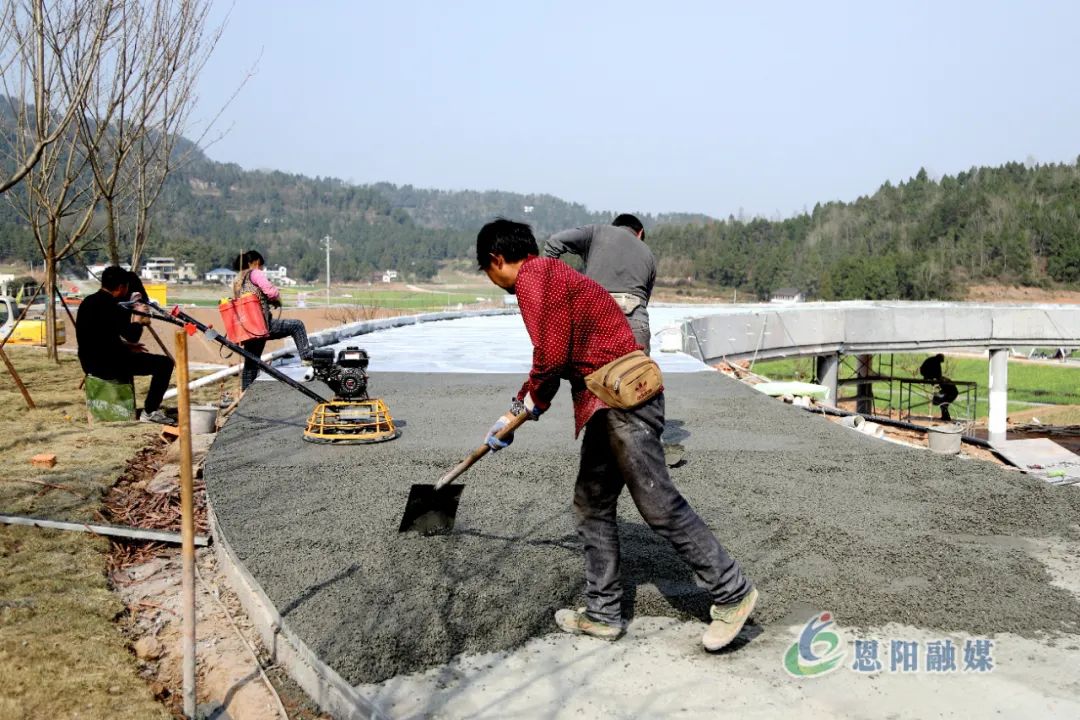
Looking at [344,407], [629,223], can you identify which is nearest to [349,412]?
[344,407]

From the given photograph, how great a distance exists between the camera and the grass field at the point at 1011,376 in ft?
155

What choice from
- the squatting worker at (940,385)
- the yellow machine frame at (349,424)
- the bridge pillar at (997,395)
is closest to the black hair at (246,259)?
the yellow machine frame at (349,424)

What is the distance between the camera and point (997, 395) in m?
28.8

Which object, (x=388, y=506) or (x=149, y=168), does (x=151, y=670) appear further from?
(x=149, y=168)

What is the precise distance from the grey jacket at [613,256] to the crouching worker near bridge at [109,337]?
176 inches

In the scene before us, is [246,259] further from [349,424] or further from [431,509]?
[431,509]

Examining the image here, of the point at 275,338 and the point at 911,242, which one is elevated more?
the point at 911,242

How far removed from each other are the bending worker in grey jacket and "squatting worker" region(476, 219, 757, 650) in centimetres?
255

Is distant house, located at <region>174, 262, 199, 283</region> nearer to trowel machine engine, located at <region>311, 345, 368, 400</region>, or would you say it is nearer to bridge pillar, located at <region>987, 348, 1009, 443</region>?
bridge pillar, located at <region>987, 348, 1009, 443</region>

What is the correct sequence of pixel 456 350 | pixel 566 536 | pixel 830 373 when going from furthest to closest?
pixel 830 373 → pixel 456 350 → pixel 566 536

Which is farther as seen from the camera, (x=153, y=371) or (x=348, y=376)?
(x=153, y=371)

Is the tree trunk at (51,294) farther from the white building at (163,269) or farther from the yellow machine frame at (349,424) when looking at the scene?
the white building at (163,269)

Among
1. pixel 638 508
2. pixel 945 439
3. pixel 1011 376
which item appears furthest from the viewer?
pixel 1011 376

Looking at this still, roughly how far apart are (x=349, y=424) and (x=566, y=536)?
2860 millimetres
